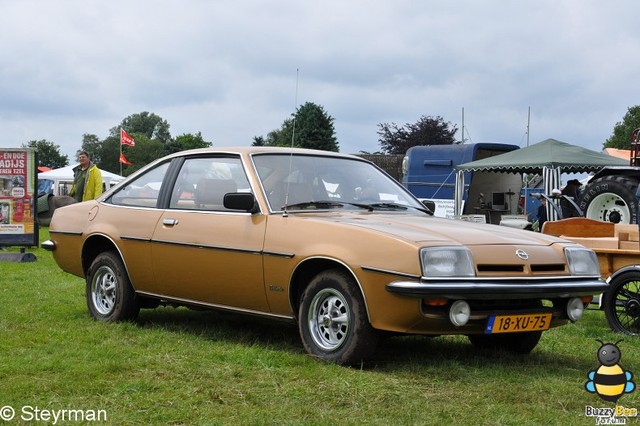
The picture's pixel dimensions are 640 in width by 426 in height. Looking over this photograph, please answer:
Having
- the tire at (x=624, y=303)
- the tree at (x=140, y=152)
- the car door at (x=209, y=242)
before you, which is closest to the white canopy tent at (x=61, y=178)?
the car door at (x=209, y=242)

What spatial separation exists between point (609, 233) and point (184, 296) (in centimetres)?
405

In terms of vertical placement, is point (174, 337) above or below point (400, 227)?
below

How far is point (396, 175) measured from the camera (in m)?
30.9

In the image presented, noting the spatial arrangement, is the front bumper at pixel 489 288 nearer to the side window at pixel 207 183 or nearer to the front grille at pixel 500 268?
the front grille at pixel 500 268

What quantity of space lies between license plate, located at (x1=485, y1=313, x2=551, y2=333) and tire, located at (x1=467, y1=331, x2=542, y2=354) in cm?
60

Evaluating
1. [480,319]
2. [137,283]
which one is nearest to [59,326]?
[137,283]

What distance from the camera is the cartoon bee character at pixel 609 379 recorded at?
4.82 meters

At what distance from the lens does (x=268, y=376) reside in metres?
5.23

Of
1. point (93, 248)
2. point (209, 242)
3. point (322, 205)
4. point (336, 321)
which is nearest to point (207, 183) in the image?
point (209, 242)

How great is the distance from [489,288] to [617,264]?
3075 mm

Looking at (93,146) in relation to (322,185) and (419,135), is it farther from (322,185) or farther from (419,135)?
(322,185)

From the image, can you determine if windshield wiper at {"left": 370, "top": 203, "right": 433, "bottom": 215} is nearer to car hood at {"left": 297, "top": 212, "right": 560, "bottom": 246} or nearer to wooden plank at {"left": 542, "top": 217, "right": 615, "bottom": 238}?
car hood at {"left": 297, "top": 212, "right": 560, "bottom": 246}

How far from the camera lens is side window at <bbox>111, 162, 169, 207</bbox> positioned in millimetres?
7348

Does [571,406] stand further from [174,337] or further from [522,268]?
[174,337]
